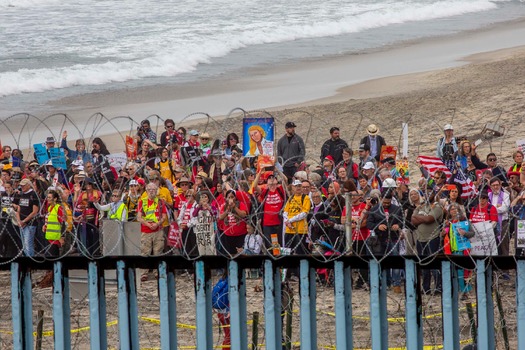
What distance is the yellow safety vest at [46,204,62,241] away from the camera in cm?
1727

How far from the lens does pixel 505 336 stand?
13703mm

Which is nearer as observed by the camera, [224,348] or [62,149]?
[224,348]

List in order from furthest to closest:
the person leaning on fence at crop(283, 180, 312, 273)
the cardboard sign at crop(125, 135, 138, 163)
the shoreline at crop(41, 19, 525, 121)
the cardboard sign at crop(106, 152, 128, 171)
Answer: the shoreline at crop(41, 19, 525, 121) < the cardboard sign at crop(125, 135, 138, 163) < the cardboard sign at crop(106, 152, 128, 171) < the person leaning on fence at crop(283, 180, 312, 273)

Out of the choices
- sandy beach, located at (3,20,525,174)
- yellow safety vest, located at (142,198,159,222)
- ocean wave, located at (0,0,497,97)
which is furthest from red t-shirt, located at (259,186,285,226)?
ocean wave, located at (0,0,497,97)

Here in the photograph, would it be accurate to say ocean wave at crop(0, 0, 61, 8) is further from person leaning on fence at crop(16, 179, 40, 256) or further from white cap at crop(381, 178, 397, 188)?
white cap at crop(381, 178, 397, 188)

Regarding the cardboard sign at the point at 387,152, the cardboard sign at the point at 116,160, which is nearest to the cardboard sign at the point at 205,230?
the cardboard sign at the point at 116,160

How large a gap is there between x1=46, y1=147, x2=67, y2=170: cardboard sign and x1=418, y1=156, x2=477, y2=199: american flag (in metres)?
5.96

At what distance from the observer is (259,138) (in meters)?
19.7

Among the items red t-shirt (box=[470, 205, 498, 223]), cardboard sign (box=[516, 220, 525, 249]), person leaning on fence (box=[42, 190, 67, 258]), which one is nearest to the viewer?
cardboard sign (box=[516, 220, 525, 249])

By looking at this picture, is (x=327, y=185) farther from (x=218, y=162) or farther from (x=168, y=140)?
(x=168, y=140)

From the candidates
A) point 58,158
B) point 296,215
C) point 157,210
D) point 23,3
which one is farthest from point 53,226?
point 23,3

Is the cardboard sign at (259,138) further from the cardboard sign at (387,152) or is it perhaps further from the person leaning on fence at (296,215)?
the person leaning on fence at (296,215)

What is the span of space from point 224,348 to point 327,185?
5.18 m

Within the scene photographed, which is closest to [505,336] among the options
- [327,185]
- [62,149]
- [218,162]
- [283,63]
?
[327,185]
